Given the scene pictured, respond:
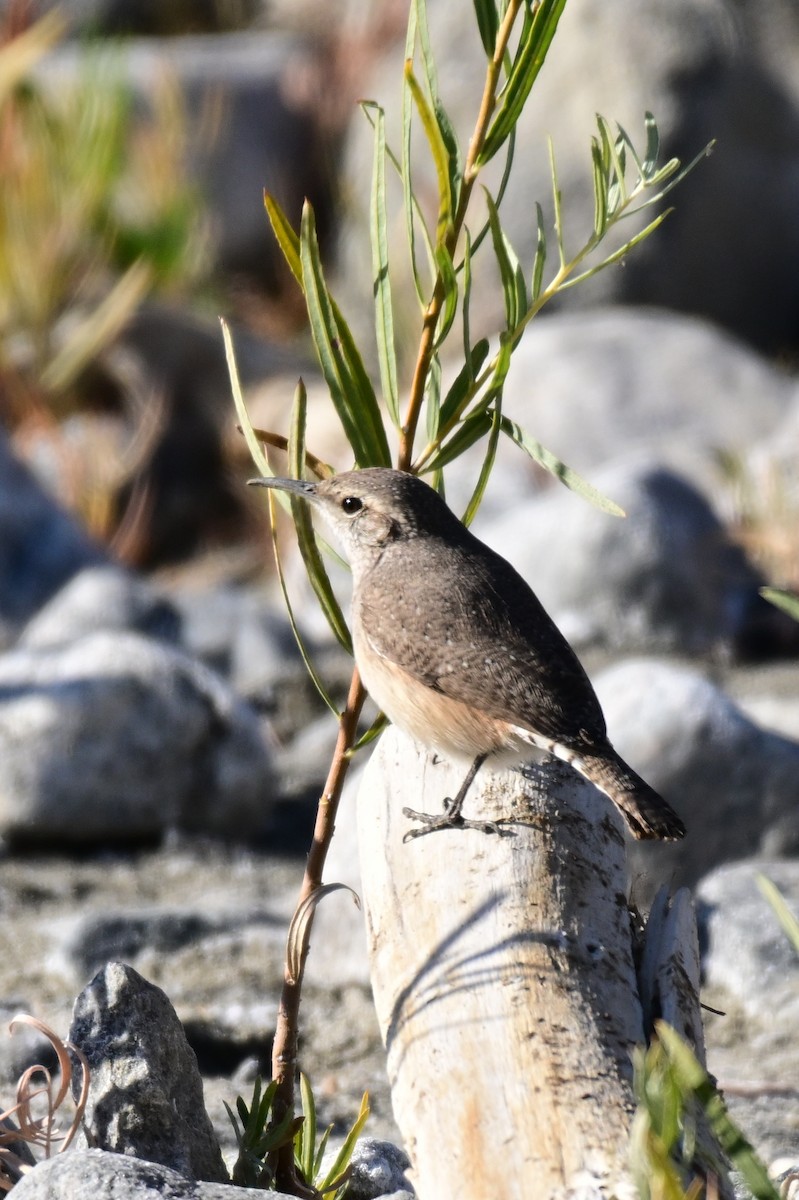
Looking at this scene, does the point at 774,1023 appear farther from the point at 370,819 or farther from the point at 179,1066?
the point at 179,1066

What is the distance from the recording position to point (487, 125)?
3.05 meters

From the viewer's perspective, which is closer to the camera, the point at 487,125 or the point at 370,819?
the point at 487,125

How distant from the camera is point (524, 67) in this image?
300cm

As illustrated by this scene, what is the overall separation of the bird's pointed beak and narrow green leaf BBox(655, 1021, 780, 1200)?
1.48 metres

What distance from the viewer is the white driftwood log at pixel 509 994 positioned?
262 centimetres

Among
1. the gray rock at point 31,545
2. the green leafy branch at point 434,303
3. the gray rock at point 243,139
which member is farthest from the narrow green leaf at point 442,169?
the gray rock at point 243,139

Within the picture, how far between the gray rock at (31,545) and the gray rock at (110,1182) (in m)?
6.41

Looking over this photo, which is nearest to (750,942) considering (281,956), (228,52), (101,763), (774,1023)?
(774,1023)

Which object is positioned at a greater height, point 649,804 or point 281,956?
point 281,956

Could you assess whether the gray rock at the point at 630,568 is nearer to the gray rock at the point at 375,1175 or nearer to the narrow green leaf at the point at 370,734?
the narrow green leaf at the point at 370,734

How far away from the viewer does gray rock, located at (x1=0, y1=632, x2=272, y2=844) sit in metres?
6.41

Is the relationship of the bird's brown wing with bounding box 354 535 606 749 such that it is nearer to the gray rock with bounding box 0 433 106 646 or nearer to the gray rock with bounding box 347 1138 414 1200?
the gray rock with bounding box 347 1138 414 1200

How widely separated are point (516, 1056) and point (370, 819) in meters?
0.74

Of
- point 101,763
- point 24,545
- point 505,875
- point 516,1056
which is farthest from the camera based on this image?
point 24,545
